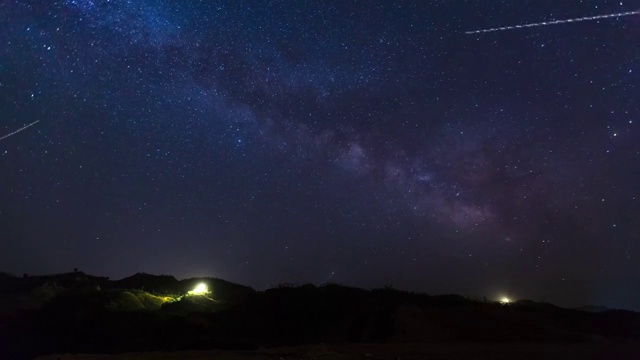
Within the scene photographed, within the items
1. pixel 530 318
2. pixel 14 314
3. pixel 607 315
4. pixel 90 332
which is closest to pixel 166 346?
pixel 90 332

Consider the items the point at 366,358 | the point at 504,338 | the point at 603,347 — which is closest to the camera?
the point at 366,358

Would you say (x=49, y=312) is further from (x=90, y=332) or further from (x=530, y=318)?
(x=530, y=318)

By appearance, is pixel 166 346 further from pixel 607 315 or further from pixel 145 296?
pixel 607 315

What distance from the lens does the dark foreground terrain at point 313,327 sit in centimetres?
2039

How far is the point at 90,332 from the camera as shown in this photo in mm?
30375

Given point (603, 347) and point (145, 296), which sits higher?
point (145, 296)

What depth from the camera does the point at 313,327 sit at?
30.3m

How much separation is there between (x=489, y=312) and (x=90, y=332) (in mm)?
22973

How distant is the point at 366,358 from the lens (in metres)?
16.1

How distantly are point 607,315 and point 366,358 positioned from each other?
907 inches

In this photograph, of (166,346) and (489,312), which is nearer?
(166,346)

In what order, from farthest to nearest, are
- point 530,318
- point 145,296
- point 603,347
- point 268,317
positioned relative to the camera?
point 145,296 < point 268,317 < point 530,318 < point 603,347

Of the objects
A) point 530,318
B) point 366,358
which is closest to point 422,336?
point 530,318

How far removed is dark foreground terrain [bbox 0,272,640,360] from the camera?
20.4 meters
